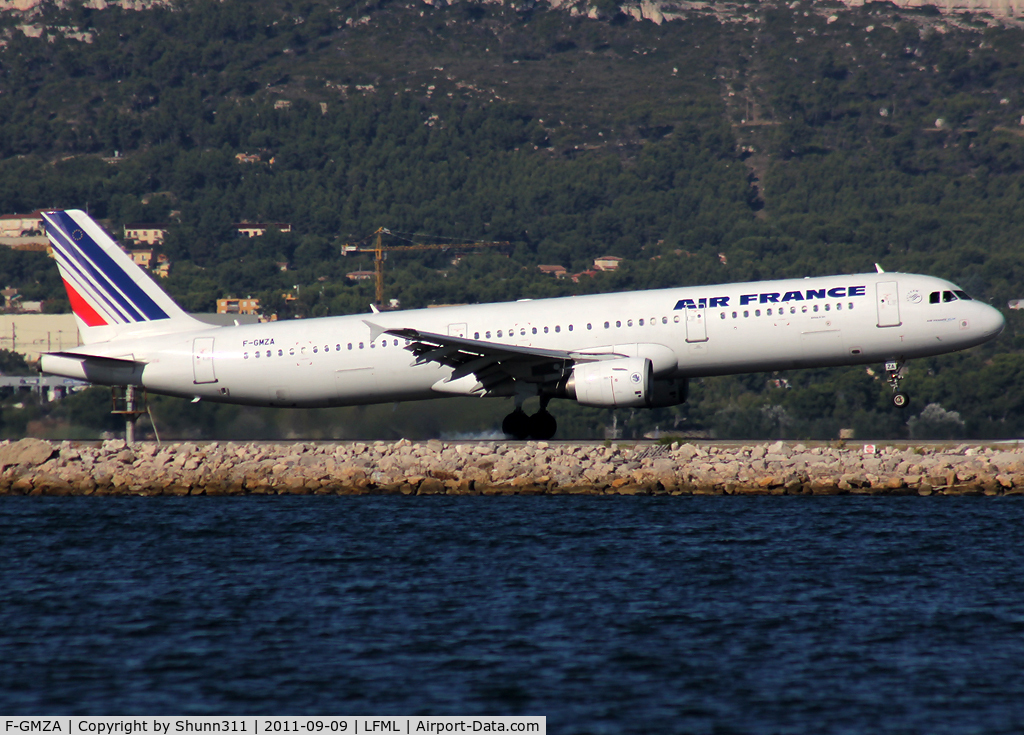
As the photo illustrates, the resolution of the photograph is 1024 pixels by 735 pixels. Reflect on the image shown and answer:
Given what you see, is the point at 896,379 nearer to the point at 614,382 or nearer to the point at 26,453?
the point at 614,382

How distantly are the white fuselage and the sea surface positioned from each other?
415 centimetres

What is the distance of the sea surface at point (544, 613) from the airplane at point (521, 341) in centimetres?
383

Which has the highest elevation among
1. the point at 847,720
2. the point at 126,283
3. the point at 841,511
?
the point at 126,283

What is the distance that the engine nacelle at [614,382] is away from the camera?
35594 mm

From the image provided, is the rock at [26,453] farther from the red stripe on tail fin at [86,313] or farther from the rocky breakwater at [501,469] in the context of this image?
the red stripe on tail fin at [86,313]

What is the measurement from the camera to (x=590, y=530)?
3083cm

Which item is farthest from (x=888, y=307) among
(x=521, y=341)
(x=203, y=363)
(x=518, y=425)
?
(x=203, y=363)

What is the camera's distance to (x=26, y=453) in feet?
135

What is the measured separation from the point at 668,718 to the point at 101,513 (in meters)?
22.5

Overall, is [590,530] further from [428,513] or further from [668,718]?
[668,718]

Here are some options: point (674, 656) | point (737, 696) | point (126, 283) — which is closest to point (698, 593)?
point (674, 656)

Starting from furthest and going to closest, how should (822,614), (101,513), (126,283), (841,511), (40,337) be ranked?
1. (40,337)
2. (126,283)
3. (101,513)
4. (841,511)
5. (822,614)

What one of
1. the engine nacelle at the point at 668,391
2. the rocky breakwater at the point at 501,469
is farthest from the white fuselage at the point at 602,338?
the rocky breakwater at the point at 501,469
